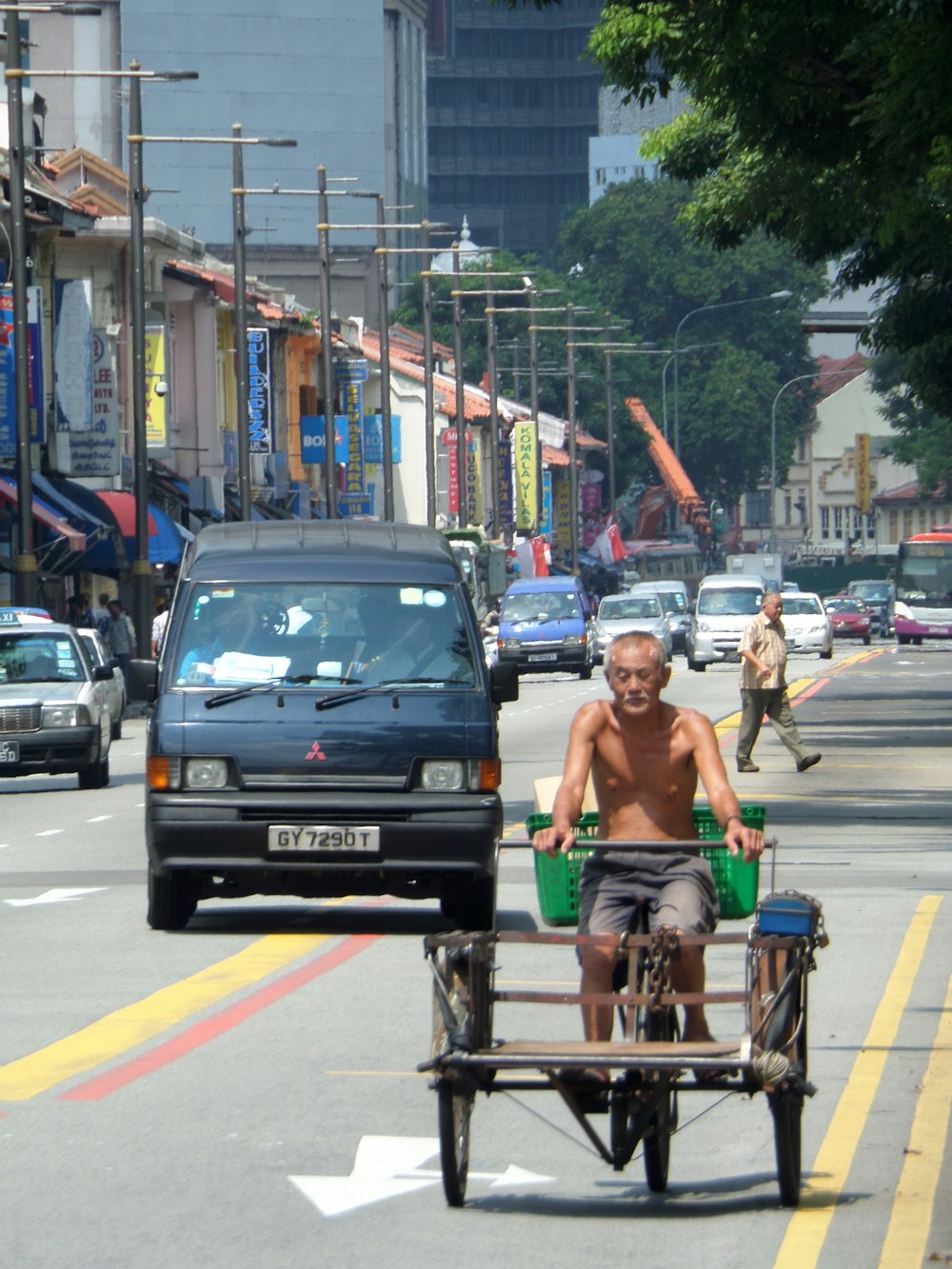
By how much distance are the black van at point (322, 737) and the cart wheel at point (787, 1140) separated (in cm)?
589

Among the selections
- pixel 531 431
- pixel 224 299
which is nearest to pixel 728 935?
pixel 224 299

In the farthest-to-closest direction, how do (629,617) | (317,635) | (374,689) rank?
(629,617), (317,635), (374,689)

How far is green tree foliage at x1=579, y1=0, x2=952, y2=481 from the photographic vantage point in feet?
47.4

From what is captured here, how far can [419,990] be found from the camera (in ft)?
37.0

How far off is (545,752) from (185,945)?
55.7 feet

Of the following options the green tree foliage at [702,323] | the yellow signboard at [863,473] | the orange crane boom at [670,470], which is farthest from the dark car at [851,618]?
the yellow signboard at [863,473]

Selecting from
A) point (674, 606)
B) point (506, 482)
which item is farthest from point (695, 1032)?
point (506, 482)

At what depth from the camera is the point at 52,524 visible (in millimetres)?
43812

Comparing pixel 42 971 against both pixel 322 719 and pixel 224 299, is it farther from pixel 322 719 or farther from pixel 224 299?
pixel 224 299

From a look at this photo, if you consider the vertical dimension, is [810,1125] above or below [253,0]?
below

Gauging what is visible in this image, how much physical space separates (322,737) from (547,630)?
139 feet

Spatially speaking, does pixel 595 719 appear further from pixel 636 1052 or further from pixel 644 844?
pixel 636 1052

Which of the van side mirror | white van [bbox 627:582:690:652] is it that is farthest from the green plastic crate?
white van [bbox 627:582:690:652]

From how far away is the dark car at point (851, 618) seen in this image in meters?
81.9
